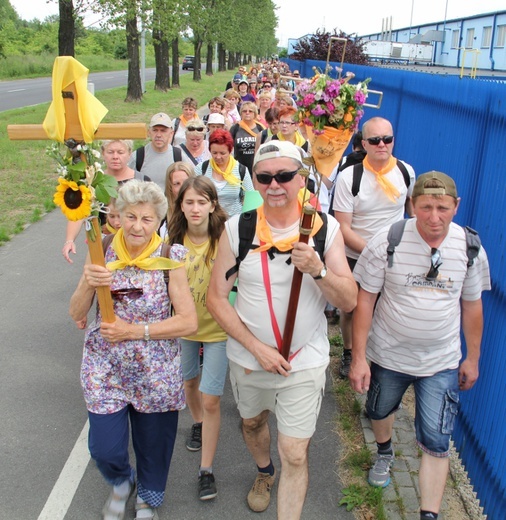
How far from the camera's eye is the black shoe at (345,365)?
16.8ft

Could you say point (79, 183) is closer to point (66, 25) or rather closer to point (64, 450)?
point (64, 450)

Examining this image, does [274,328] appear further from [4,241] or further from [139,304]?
[4,241]

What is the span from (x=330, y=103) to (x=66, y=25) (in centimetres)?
1711

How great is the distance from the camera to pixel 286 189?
296 cm

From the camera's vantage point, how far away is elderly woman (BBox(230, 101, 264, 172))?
8.67 metres

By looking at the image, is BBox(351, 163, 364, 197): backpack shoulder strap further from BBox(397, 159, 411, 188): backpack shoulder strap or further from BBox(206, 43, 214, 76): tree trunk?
BBox(206, 43, 214, 76): tree trunk

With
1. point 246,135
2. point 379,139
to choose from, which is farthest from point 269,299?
point 246,135

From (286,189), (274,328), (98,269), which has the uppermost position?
(286,189)

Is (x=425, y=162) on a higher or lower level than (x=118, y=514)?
higher

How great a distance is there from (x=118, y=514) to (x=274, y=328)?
4.72 feet

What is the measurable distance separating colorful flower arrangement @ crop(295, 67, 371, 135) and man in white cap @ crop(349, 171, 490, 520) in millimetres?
595

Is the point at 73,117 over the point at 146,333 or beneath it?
over

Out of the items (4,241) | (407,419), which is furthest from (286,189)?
(4,241)

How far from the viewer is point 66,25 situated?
715 inches
